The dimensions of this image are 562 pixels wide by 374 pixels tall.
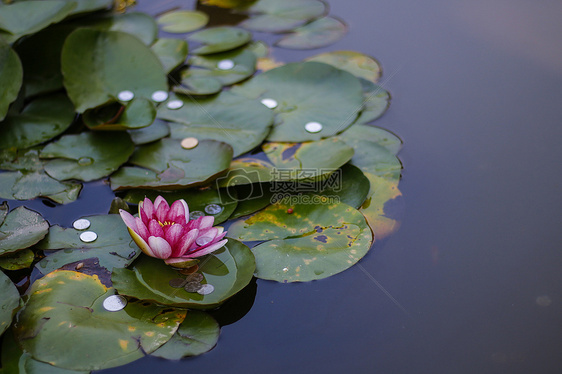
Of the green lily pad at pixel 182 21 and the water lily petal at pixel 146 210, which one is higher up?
the green lily pad at pixel 182 21

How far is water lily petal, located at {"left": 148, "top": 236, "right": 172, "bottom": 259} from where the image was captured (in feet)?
5.54

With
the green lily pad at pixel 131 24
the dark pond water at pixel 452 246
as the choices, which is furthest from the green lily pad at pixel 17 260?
the green lily pad at pixel 131 24

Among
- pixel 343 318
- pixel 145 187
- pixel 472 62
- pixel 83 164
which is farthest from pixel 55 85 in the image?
pixel 472 62

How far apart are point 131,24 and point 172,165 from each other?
129 centimetres

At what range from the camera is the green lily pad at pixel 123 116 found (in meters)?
2.26

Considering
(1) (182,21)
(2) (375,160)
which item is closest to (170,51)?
(1) (182,21)

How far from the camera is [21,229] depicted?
1.91 meters

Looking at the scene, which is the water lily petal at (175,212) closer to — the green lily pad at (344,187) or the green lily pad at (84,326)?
the green lily pad at (84,326)

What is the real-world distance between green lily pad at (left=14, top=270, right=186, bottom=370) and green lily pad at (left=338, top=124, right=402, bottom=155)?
1144 millimetres

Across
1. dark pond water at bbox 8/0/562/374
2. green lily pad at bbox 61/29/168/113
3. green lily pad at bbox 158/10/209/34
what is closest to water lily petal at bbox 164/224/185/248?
dark pond water at bbox 8/0/562/374

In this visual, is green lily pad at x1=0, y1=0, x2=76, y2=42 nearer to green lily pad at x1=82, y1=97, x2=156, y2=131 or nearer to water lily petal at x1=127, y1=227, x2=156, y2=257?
green lily pad at x1=82, y1=97, x2=156, y2=131

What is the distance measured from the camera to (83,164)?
222cm

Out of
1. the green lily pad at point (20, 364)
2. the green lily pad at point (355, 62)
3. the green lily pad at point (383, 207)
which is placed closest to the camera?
the green lily pad at point (20, 364)

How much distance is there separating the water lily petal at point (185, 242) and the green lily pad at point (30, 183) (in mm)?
633
